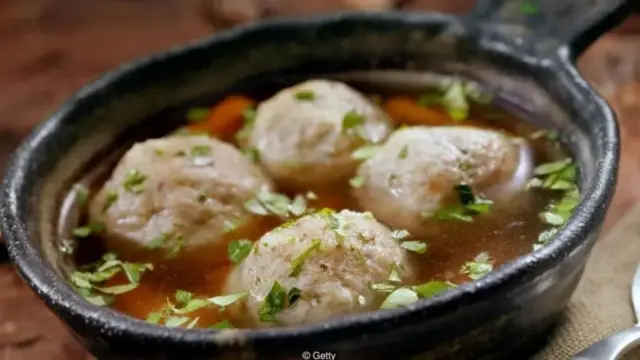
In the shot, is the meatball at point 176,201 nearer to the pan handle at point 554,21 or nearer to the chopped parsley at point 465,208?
the chopped parsley at point 465,208

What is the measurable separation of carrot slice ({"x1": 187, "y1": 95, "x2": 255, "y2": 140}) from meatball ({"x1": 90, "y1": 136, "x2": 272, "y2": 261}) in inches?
7.5

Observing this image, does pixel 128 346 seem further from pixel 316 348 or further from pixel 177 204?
pixel 177 204

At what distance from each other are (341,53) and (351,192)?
402 mm

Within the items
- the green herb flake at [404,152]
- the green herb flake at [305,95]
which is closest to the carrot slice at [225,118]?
the green herb flake at [305,95]

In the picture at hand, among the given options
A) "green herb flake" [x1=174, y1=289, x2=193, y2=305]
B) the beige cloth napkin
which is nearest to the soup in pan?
"green herb flake" [x1=174, y1=289, x2=193, y2=305]

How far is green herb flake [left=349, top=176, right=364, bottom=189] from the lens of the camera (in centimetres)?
143

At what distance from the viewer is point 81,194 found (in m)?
1.50

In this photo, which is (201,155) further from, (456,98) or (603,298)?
(603,298)

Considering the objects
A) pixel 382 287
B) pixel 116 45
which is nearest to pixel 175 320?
pixel 382 287

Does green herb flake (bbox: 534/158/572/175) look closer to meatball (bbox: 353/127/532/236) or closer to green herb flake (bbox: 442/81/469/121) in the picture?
meatball (bbox: 353/127/532/236)

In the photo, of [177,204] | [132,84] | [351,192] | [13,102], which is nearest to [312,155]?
[351,192]

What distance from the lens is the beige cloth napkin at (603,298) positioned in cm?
125

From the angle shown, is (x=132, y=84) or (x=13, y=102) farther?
(x=13, y=102)

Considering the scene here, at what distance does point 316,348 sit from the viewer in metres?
0.98
